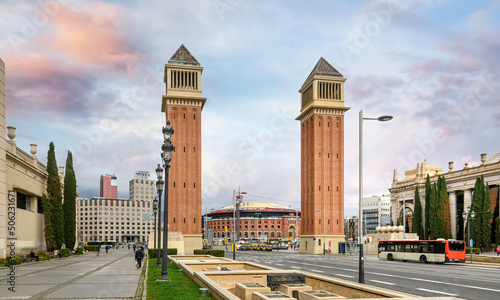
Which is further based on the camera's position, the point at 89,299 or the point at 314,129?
the point at 314,129

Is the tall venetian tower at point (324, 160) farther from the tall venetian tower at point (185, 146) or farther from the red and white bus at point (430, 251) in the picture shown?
the red and white bus at point (430, 251)

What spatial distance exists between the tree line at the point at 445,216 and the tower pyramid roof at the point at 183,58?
161 feet

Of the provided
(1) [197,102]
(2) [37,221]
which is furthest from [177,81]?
(2) [37,221]

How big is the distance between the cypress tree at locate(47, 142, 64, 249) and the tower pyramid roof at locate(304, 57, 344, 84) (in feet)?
177

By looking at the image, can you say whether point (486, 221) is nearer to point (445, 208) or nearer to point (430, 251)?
point (445, 208)

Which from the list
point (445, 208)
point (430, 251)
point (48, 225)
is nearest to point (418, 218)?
point (445, 208)

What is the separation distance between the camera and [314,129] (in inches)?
3460

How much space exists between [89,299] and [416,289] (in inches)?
570

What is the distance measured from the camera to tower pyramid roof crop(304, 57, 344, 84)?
89938mm

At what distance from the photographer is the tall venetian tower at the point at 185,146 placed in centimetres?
7950

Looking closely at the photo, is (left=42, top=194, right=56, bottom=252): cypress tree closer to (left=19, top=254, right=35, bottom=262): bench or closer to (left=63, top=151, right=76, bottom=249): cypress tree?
(left=19, top=254, right=35, bottom=262): bench

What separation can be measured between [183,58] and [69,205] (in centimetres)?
3709

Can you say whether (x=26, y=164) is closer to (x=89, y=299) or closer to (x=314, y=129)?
(x=89, y=299)

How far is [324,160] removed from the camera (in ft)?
290
